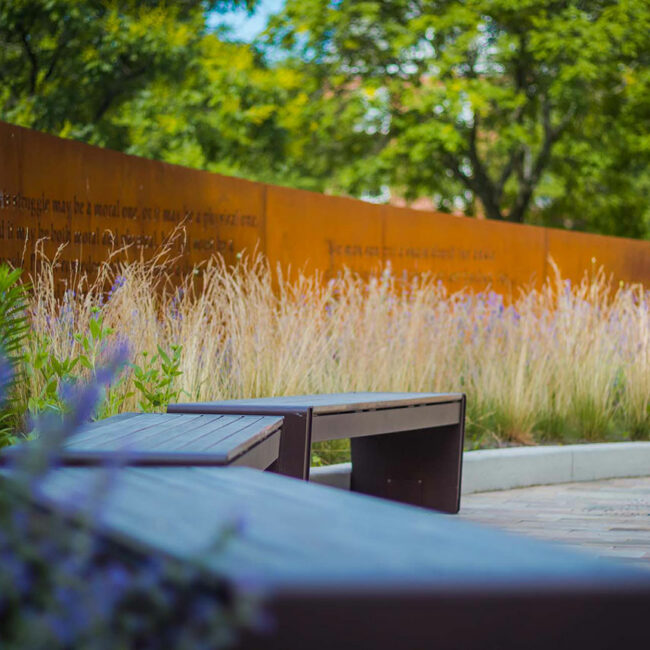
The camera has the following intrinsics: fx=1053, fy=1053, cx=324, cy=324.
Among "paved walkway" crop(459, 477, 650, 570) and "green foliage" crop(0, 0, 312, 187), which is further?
"green foliage" crop(0, 0, 312, 187)

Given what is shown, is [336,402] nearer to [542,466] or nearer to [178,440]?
[178,440]

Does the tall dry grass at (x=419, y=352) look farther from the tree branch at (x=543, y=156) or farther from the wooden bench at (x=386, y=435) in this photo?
the tree branch at (x=543, y=156)

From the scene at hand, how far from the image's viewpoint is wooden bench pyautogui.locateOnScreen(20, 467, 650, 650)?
1.09 metres

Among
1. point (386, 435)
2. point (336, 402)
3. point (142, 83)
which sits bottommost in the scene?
point (386, 435)

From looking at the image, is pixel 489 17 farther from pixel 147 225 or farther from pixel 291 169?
pixel 147 225

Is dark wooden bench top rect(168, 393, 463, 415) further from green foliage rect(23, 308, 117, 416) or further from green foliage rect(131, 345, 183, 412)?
green foliage rect(23, 308, 117, 416)

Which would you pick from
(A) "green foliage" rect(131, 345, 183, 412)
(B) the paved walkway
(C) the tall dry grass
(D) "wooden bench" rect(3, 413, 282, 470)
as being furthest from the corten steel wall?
(B) the paved walkway

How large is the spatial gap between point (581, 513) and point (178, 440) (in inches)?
102

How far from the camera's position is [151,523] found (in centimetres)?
133

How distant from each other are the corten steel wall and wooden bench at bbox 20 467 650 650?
410cm

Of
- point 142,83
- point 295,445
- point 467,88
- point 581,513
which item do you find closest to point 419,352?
point 581,513

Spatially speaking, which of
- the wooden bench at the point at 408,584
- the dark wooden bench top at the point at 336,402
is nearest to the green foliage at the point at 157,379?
the dark wooden bench top at the point at 336,402

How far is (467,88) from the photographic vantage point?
56.0ft

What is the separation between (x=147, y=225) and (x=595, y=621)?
18.9 feet
